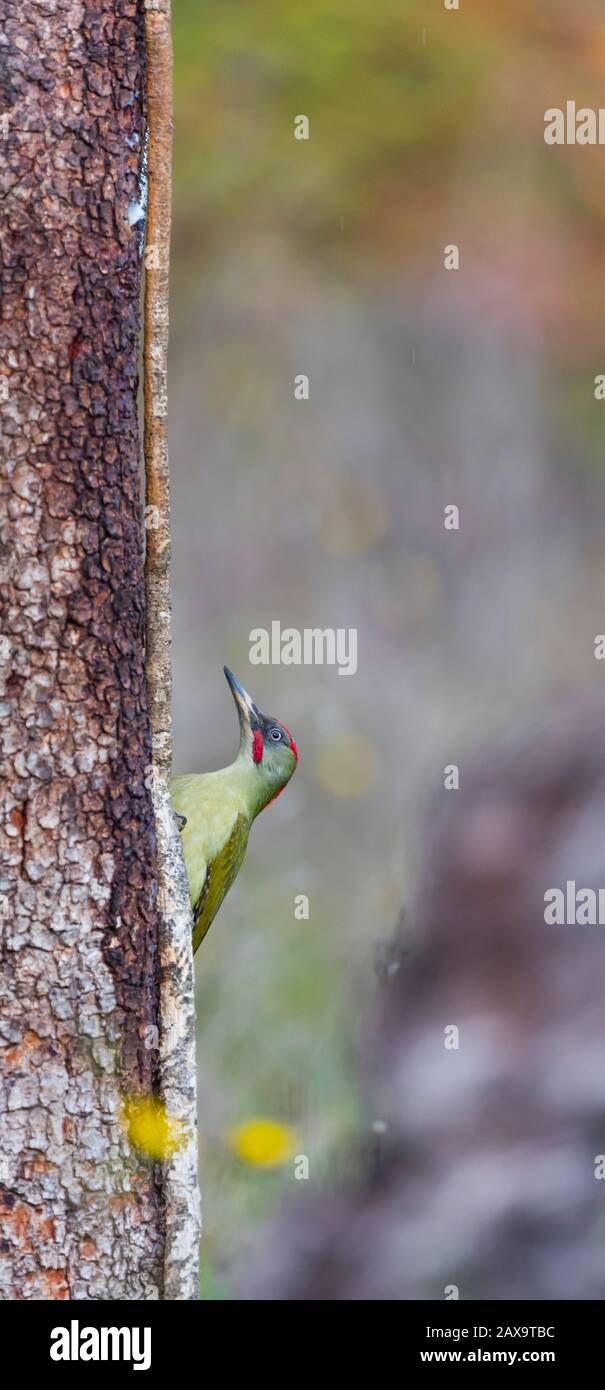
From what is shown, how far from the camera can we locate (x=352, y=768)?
533 cm

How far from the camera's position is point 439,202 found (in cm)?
531

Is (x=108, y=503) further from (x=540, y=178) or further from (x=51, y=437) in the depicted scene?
(x=540, y=178)

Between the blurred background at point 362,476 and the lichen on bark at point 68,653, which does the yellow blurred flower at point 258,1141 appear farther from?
the lichen on bark at point 68,653

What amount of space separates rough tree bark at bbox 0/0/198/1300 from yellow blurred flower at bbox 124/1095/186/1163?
26mm

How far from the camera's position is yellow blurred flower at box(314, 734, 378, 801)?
17.4 feet

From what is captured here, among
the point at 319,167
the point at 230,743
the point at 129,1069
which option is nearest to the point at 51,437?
the point at 129,1069

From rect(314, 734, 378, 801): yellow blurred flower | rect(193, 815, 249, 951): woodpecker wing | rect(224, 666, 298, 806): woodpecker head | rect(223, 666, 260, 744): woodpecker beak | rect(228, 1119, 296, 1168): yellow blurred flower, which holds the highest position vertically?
rect(314, 734, 378, 801): yellow blurred flower

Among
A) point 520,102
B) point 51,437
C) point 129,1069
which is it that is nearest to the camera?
point 51,437

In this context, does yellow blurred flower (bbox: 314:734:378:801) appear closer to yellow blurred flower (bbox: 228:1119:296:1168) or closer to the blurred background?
the blurred background

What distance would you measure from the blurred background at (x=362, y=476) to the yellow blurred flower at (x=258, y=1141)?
14 millimetres

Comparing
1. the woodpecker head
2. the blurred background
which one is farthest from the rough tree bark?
the blurred background

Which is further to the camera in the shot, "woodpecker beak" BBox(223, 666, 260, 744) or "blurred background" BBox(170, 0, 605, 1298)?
"blurred background" BBox(170, 0, 605, 1298)

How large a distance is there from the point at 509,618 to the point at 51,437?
3615 millimetres

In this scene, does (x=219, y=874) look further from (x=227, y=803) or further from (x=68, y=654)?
(x=68, y=654)
